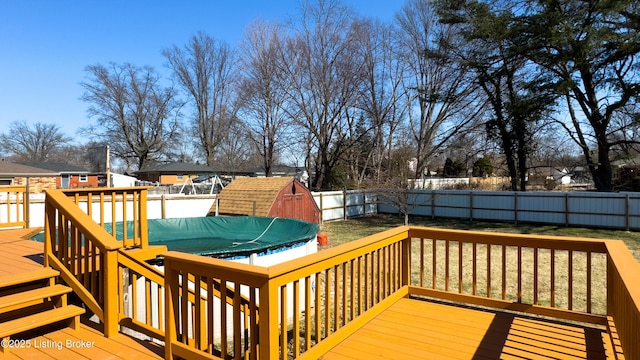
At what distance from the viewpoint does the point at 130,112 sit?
35625 mm

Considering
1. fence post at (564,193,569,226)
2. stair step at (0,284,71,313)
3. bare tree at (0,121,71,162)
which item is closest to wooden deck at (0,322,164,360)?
stair step at (0,284,71,313)

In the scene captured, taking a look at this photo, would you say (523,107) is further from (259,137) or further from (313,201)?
→ (259,137)

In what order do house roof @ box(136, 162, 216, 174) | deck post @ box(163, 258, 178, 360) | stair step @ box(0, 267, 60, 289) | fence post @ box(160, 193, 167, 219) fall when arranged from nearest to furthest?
deck post @ box(163, 258, 178, 360) → stair step @ box(0, 267, 60, 289) → fence post @ box(160, 193, 167, 219) → house roof @ box(136, 162, 216, 174)

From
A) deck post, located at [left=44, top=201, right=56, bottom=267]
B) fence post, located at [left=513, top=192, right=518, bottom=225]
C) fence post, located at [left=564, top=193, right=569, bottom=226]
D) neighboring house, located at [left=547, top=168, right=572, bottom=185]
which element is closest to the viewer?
deck post, located at [left=44, top=201, right=56, bottom=267]

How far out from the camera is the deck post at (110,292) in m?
2.90

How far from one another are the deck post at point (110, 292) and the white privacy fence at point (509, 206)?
541 inches

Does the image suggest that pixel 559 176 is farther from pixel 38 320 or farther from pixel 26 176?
pixel 26 176

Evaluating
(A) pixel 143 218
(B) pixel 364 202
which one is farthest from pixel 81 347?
(B) pixel 364 202

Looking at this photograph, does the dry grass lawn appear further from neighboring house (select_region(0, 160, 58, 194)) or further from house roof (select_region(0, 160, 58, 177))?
neighboring house (select_region(0, 160, 58, 194))

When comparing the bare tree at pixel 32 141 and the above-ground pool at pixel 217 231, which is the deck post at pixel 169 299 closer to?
the above-ground pool at pixel 217 231

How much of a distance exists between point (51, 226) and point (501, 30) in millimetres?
15562

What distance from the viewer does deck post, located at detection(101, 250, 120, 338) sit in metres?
2.90

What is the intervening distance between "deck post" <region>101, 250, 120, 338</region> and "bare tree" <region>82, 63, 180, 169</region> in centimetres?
3686

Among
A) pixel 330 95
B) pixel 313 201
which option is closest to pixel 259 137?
pixel 330 95
